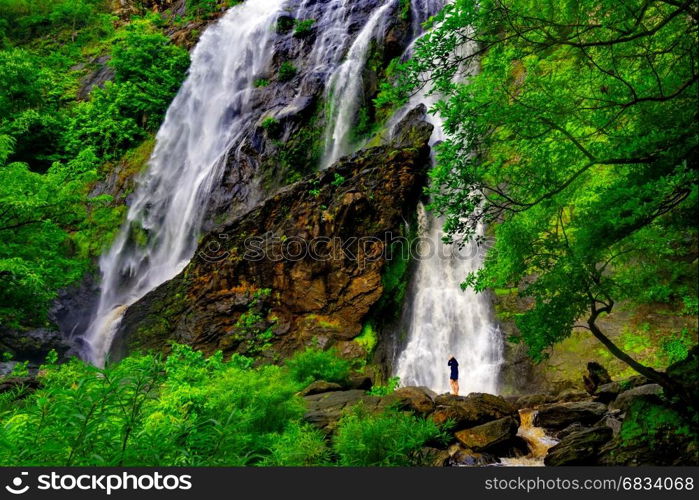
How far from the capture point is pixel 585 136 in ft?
15.6

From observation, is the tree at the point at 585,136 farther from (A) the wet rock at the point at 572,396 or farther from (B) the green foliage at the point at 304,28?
(B) the green foliage at the point at 304,28

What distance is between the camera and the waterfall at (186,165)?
63.4ft

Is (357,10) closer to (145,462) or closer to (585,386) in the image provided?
(585,386)

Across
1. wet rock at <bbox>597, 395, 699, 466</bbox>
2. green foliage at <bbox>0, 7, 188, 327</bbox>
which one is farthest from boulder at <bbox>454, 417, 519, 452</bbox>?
green foliage at <bbox>0, 7, 188, 327</bbox>

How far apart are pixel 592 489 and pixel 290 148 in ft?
60.7

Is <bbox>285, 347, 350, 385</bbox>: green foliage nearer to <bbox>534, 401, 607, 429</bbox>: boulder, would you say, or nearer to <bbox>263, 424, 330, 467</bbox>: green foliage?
<bbox>534, 401, 607, 429</bbox>: boulder

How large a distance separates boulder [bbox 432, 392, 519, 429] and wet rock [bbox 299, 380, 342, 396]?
2271mm

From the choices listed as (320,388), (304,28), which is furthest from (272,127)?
(320,388)

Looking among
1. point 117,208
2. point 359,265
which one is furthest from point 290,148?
point 117,208

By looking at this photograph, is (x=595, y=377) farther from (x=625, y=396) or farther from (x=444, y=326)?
(x=444, y=326)

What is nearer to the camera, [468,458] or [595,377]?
[468,458]

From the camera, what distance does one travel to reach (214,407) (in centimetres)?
557

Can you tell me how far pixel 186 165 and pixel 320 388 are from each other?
17.2m

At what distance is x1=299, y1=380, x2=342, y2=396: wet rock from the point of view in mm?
9453
